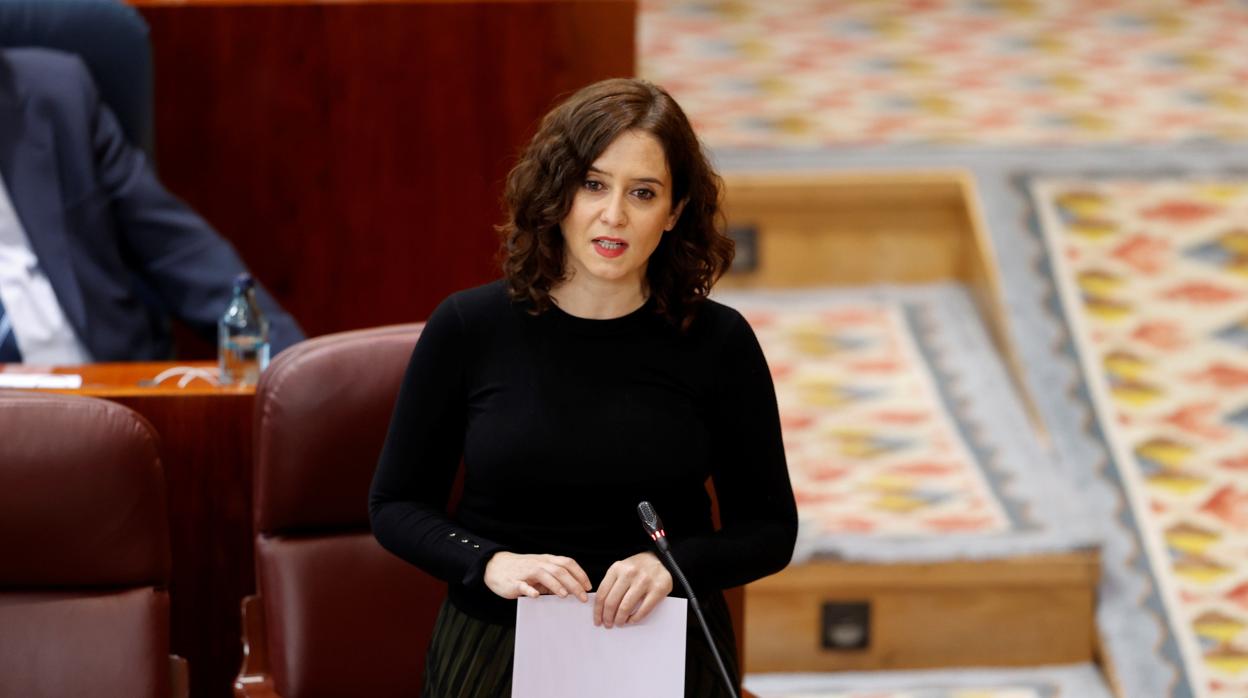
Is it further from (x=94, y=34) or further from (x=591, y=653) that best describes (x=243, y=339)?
(x=591, y=653)

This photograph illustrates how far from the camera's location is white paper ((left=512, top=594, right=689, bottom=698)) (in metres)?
1.34

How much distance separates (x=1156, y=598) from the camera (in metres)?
2.65

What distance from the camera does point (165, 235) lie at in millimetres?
2461

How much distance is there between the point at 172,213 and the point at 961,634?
137 cm

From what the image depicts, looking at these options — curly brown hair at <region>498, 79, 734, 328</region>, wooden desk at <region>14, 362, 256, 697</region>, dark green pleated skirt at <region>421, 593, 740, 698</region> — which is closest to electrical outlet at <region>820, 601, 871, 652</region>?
wooden desk at <region>14, 362, 256, 697</region>

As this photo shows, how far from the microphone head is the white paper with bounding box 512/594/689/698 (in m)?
0.06

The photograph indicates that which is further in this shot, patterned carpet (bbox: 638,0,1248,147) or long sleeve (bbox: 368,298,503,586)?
patterned carpet (bbox: 638,0,1248,147)

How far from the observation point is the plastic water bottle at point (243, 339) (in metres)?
1.97

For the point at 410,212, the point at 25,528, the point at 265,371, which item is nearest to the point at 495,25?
the point at 410,212

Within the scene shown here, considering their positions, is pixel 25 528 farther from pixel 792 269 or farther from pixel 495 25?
pixel 792 269

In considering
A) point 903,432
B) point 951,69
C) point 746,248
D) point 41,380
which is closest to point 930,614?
point 903,432

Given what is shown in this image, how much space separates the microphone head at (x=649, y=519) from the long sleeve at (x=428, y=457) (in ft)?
0.44

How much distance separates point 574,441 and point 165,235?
1.26 metres

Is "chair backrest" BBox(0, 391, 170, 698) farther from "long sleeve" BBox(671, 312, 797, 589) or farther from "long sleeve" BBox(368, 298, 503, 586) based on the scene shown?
"long sleeve" BBox(671, 312, 797, 589)
